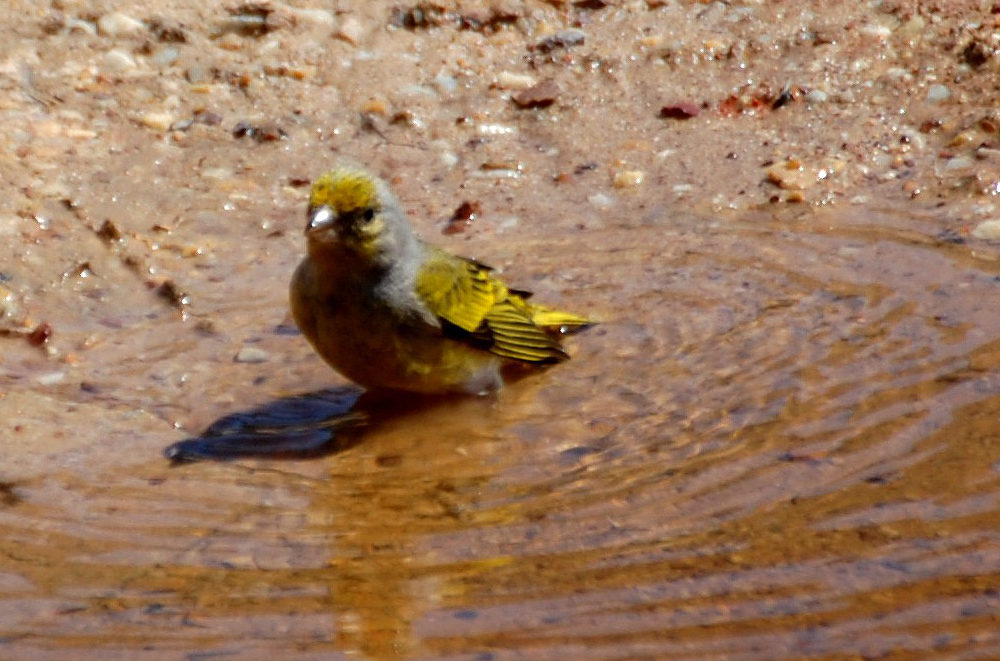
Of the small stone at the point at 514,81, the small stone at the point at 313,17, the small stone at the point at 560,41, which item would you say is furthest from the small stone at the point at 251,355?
the small stone at the point at 560,41

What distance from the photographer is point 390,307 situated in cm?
527

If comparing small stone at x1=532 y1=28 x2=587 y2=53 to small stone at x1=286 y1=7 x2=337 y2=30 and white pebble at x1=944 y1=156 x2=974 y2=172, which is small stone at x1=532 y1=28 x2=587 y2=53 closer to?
small stone at x1=286 y1=7 x2=337 y2=30

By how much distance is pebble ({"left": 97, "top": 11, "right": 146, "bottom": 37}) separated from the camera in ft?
25.7

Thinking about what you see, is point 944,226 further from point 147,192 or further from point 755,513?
point 147,192

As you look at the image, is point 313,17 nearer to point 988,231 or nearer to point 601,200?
point 601,200

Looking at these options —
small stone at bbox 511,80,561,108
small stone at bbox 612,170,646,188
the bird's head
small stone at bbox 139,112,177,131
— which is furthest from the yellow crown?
small stone at bbox 511,80,561,108

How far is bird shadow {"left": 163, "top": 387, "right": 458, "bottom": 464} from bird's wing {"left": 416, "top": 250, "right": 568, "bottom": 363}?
1.13 ft

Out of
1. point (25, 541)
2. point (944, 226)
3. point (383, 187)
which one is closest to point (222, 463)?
point (25, 541)

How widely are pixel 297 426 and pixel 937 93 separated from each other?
13.3 feet

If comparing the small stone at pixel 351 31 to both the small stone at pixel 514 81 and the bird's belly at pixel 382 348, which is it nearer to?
the small stone at pixel 514 81

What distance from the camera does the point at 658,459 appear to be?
4574mm

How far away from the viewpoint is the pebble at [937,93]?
7.37 meters

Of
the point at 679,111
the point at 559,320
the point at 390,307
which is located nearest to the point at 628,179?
the point at 679,111

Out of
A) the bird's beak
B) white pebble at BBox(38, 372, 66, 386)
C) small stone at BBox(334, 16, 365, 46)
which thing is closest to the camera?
the bird's beak
